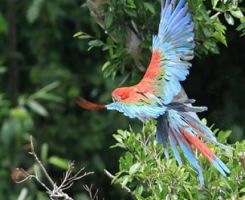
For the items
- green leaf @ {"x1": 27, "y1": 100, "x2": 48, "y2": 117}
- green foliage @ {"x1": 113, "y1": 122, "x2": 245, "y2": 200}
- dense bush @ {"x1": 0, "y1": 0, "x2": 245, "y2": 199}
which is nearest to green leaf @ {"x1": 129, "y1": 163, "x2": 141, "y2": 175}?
green foliage @ {"x1": 113, "y1": 122, "x2": 245, "y2": 200}

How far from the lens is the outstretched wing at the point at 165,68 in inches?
91.1

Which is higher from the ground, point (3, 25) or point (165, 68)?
point (165, 68)

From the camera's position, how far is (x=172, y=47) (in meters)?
2.47

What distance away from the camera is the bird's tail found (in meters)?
2.35

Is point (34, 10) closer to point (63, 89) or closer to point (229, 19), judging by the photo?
point (63, 89)

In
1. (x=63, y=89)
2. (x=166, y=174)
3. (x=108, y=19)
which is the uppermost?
(x=108, y=19)

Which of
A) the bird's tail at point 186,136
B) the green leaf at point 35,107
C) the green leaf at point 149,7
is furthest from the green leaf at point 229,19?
the green leaf at point 35,107

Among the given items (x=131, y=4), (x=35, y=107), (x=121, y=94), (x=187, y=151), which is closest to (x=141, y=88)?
(x=121, y=94)

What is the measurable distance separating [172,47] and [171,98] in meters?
0.18

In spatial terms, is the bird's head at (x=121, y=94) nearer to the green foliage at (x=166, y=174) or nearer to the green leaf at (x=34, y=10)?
the green foliage at (x=166, y=174)

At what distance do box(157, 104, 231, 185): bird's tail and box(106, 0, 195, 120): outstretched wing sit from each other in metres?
0.05

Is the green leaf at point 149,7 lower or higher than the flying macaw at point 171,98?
higher

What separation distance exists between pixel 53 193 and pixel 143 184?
29 centimetres

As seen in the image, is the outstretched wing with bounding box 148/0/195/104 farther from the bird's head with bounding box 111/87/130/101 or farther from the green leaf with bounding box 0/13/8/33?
the green leaf with bounding box 0/13/8/33
